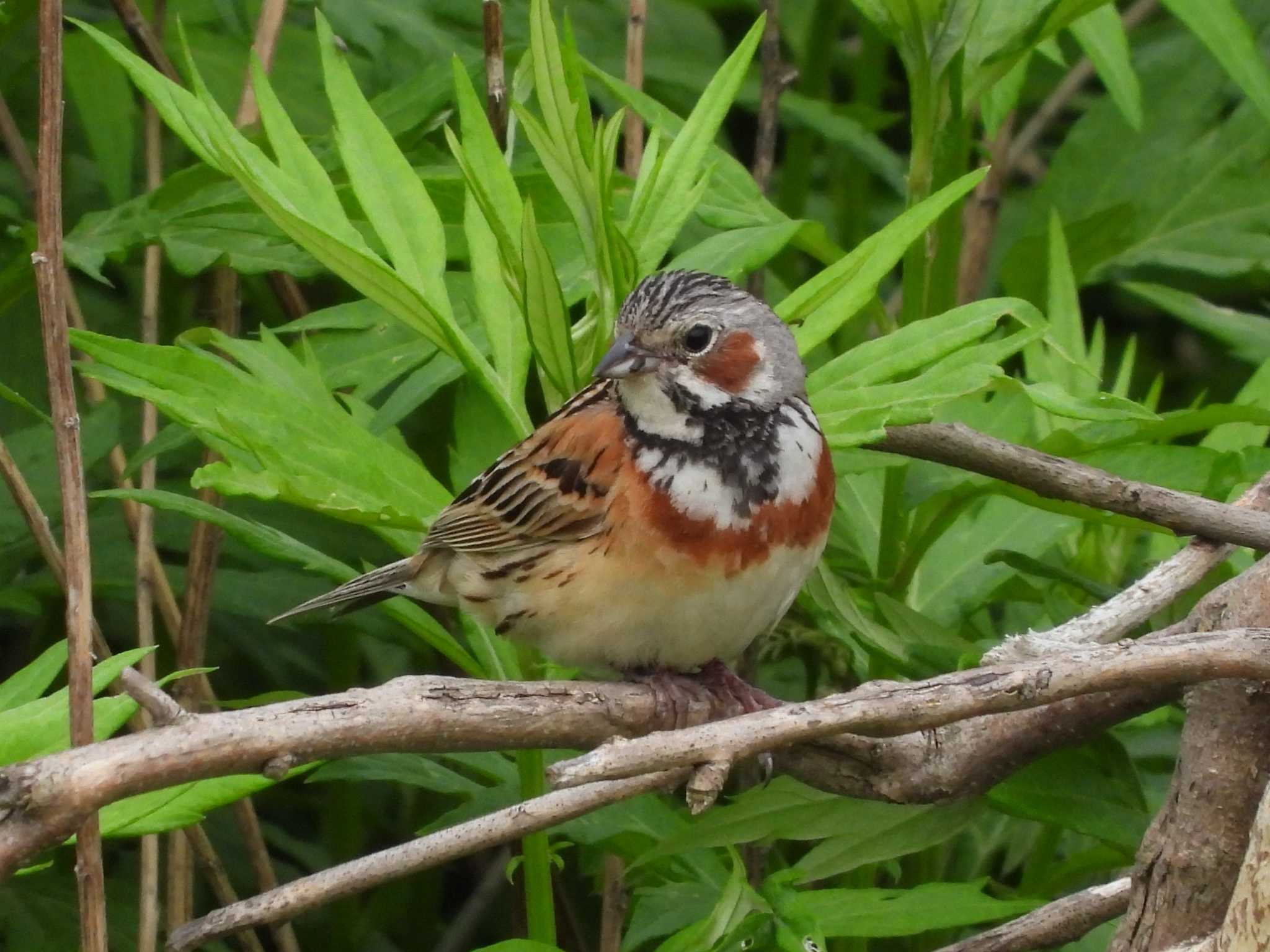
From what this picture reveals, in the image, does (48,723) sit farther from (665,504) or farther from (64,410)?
(665,504)

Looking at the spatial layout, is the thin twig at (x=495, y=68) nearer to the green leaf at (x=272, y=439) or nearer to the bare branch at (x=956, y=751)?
Result: the green leaf at (x=272, y=439)

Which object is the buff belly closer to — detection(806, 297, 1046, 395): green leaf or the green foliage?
the green foliage

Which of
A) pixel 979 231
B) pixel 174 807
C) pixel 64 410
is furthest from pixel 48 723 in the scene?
pixel 979 231

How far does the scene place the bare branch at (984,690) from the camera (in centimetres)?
171

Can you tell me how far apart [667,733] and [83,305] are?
241cm

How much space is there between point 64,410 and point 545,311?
0.62 metres

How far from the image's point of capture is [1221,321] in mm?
3537

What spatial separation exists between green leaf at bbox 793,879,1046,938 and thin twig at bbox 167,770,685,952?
503 millimetres

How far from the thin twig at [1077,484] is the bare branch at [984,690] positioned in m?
0.38

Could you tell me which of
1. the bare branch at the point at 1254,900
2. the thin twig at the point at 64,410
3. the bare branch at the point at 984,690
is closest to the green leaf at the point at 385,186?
the thin twig at the point at 64,410

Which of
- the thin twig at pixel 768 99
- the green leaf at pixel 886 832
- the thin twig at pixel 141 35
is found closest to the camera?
the green leaf at pixel 886 832

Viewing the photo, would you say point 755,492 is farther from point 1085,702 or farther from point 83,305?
point 83,305

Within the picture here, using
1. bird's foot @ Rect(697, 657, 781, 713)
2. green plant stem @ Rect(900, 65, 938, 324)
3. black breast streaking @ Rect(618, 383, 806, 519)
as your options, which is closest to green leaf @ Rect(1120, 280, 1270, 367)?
green plant stem @ Rect(900, 65, 938, 324)

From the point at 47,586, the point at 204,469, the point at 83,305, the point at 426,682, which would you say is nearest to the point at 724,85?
the point at 204,469
